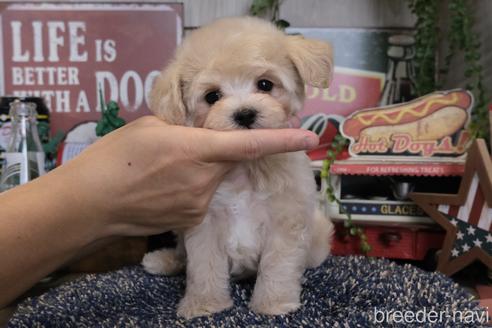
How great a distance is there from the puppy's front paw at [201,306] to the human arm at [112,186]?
11.8 inches

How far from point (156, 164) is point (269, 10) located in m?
1.24

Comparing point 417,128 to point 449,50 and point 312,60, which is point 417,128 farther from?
point 312,60

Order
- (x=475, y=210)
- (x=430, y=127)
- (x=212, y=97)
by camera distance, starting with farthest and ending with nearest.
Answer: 1. (x=430, y=127)
2. (x=475, y=210)
3. (x=212, y=97)

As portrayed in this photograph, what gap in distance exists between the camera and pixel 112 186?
0.99m

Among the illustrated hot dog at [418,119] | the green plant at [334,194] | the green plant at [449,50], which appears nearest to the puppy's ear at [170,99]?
the green plant at [334,194]

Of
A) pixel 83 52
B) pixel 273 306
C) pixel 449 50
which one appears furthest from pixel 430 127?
pixel 83 52

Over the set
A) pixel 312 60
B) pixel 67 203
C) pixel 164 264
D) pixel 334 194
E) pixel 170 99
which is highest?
pixel 312 60

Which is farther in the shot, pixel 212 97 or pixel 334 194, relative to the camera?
pixel 334 194

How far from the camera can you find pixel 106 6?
196 cm

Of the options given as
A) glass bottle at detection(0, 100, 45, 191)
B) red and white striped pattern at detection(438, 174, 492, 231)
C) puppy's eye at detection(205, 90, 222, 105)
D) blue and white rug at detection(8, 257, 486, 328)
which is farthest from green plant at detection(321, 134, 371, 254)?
glass bottle at detection(0, 100, 45, 191)

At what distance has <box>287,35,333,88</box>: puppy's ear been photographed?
3.80 ft

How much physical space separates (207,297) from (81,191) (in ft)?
1.46

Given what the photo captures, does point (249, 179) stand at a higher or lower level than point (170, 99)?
lower

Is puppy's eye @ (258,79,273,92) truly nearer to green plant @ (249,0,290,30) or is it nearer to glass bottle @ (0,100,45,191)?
green plant @ (249,0,290,30)
